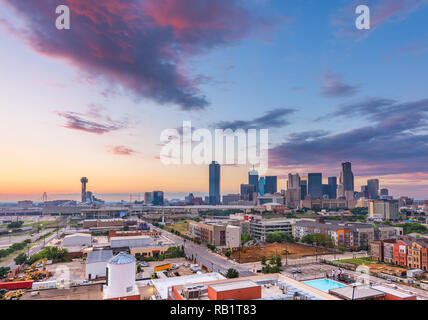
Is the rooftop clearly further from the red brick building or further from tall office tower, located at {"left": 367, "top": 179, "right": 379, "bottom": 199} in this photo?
tall office tower, located at {"left": 367, "top": 179, "right": 379, "bottom": 199}

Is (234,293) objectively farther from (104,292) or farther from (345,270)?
(345,270)

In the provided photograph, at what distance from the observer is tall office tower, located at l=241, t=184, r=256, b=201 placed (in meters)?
56.1

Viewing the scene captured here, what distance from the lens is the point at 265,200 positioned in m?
51.7

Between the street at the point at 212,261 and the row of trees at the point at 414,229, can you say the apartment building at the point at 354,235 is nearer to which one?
the row of trees at the point at 414,229

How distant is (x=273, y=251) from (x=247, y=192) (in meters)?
46.2

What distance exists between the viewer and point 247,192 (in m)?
60.0

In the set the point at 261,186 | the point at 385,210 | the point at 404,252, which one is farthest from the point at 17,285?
the point at 261,186

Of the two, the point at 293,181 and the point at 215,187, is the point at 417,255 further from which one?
the point at 215,187

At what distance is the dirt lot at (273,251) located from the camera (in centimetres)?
1259

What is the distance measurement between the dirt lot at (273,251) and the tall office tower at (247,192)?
39.8 meters

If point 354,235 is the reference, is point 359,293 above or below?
above

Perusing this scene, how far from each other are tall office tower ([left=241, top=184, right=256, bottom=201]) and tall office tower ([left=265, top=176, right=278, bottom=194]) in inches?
189
